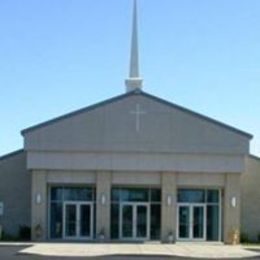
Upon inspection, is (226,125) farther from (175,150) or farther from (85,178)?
(85,178)

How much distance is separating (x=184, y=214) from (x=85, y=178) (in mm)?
6175

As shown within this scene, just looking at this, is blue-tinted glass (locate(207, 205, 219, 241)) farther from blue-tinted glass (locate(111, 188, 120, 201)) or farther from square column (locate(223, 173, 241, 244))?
blue-tinted glass (locate(111, 188, 120, 201))

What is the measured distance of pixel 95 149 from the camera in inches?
1747

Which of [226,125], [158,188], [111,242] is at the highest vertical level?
[226,125]

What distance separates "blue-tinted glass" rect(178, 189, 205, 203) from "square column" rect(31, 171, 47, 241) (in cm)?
792

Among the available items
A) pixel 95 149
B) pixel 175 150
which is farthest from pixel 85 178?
pixel 175 150

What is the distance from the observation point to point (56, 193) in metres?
45.8

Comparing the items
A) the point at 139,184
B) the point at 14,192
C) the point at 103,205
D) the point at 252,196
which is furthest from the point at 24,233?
the point at 252,196

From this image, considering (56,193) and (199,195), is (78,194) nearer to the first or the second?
(56,193)

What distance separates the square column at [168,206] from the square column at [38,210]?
676cm

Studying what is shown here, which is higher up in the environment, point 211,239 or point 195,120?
point 195,120

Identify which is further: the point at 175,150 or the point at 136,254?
the point at 175,150

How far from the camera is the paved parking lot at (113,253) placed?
105ft

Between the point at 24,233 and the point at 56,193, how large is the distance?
2978mm
